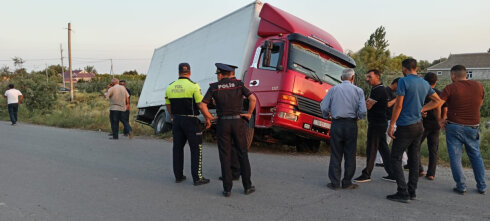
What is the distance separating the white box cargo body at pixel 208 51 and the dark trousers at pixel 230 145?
3571 mm

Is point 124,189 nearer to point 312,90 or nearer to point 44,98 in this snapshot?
point 312,90

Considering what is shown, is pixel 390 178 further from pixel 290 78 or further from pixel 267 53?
pixel 267 53

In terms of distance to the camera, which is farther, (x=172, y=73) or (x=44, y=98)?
(x=44, y=98)

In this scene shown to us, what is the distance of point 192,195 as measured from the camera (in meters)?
4.91

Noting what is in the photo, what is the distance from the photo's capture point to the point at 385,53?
40031 mm

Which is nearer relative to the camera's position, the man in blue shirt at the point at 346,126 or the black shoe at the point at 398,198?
the black shoe at the point at 398,198

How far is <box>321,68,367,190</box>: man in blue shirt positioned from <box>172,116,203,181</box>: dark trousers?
1.84 meters

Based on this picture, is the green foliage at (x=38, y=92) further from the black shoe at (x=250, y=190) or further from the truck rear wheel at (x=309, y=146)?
the black shoe at (x=250, y=190)

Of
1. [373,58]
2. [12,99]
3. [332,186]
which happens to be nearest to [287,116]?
[332,186]

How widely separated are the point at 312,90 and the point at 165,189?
383 centimetres

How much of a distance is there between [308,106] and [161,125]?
229 inches

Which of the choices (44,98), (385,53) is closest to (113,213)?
(44,98)

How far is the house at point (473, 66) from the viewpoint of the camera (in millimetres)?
52872

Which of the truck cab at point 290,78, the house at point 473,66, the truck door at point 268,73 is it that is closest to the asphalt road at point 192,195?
the truck cab at point 290,78
